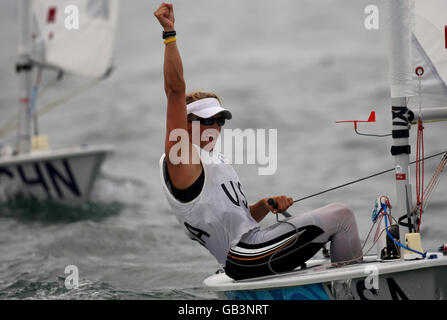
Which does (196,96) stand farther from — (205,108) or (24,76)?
(24,76)

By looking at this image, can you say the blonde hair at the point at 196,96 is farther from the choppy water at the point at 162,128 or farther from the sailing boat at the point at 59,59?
the sailing boat at the point at 59,59

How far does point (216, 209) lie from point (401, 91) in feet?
3.13

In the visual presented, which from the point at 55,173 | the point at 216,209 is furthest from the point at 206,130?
the point at 55,173

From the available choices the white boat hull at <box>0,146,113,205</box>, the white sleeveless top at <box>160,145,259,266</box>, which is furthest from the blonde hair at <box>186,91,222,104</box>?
the white boat hull at <box>0,146,113,205</box>

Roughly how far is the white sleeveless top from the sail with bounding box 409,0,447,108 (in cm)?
88

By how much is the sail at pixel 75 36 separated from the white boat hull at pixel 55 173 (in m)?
1.18

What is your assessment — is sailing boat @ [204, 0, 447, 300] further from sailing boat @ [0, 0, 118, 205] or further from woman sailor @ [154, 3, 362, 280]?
sailing boat @ [0, 0, 118, 205]

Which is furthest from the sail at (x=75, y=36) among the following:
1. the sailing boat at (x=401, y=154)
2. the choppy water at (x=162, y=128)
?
the sailing boat at (x=401, y=154)

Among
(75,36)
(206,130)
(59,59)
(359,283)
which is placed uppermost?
(75,36)

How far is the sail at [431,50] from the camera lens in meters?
3.13

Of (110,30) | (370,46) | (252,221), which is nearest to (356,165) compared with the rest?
(110,30)

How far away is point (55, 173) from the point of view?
759 cm

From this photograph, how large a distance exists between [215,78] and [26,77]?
10.5 meters

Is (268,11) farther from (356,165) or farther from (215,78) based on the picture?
(356,165)
